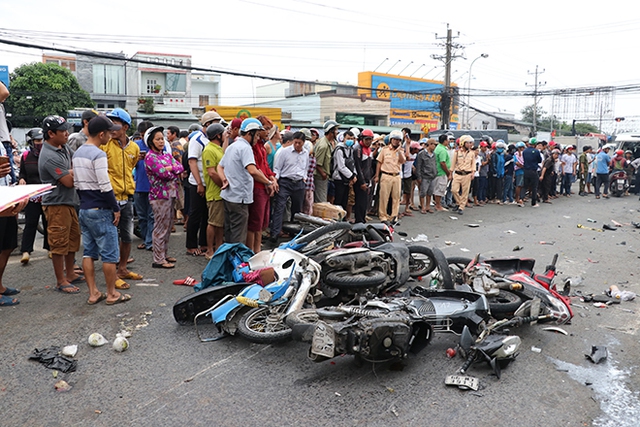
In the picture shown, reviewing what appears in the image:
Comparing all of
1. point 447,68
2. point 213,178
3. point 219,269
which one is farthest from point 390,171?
point 447,68

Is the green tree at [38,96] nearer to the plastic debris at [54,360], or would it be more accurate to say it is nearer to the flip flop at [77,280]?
the flip flop at [77,280]

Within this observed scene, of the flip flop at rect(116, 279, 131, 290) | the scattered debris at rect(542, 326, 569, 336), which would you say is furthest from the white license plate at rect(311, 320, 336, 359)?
the flip flop at rect(116, 279, 131, 290)

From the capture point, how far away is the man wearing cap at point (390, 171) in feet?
35.2

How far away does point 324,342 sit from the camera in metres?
3.49

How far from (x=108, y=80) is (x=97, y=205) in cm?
5666

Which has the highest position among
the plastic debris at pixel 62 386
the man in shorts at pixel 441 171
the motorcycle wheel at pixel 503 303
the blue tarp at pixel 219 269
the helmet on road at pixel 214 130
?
the helmet on road at pixel 214 130

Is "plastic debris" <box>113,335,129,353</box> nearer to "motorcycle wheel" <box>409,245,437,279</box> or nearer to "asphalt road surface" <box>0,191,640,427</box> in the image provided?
"asphalt road surface" <box>0,191,640,427</box>

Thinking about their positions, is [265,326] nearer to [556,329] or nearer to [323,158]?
[556,329]

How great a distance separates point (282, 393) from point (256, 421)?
1.30ft

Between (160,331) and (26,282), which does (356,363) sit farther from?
(26,282)

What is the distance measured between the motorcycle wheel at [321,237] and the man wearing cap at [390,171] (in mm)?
5281

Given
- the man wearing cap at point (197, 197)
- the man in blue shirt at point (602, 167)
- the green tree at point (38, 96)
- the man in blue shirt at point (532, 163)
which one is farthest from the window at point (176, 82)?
the man wearing cap at point (197, 197)

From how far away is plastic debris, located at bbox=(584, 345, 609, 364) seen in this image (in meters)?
4.10

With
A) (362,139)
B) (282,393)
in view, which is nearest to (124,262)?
(282,393)
